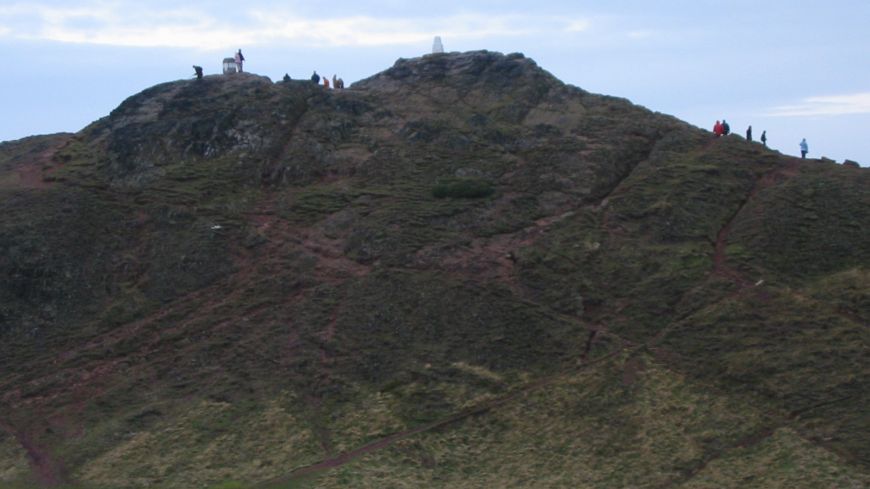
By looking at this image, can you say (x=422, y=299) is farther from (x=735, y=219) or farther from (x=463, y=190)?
(x=735, y=219)

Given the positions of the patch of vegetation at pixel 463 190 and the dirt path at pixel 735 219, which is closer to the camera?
the dirt path at pixel 735 219

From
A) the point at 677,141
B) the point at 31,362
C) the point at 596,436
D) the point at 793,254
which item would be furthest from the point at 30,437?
the point at 677,141

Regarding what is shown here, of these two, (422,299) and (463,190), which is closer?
(422,299)

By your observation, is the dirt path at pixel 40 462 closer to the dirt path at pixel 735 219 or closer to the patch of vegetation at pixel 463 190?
the patch of vegetation at pixel 463 190

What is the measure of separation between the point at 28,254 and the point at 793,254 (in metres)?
32.1

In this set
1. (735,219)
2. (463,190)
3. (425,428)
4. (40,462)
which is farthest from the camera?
(463,190)

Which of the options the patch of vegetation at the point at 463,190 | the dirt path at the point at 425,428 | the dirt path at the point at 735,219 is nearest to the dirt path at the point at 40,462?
the dirt path at the point at 425,428

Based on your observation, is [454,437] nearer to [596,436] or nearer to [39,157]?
[596,436]

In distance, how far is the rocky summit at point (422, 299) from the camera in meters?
29.5

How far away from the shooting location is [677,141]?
49.0 meters

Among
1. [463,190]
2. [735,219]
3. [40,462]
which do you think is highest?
[463,190]

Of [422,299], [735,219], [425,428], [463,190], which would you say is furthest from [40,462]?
[735,219]

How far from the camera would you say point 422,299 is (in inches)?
1480

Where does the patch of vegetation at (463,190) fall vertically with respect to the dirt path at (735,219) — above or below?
above
